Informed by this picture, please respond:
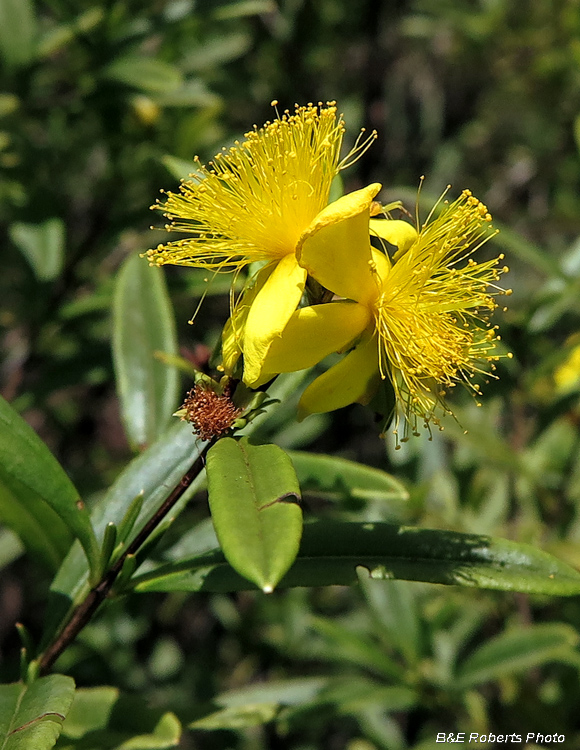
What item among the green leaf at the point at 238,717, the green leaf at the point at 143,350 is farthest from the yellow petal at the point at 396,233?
the green leaf at the point at 238,717

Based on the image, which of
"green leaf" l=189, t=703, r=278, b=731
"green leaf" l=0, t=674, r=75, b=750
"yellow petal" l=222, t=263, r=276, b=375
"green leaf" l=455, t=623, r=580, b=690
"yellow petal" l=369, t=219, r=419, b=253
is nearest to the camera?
"green leaf" l=0, t=674, r=75, b=750

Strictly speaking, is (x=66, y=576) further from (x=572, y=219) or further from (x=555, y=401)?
(x=572, y=219)

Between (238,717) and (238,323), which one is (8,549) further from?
(238,323)

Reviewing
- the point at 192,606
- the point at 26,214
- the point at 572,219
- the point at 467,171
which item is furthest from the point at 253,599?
the point at 467,171

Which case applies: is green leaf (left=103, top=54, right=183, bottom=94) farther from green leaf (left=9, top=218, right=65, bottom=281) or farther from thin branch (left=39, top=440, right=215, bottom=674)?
thin branch (left=39, top=440, right=215, bottom=674)

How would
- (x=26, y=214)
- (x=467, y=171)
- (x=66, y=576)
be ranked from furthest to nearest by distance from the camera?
(x=467, y=171)
(x=26, y=214)
(x=66, y=576)

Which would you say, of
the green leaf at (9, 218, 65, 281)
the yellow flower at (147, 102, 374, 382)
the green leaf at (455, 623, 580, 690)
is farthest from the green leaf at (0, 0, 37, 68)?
the green leaf at (455, 623, 580, 690)
